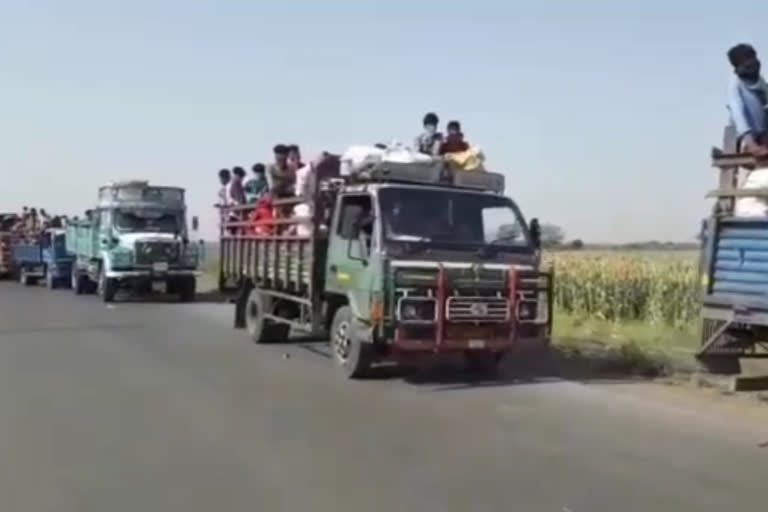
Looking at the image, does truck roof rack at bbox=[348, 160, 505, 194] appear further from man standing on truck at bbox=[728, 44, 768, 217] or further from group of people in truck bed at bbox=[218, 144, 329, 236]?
man standing on truck at bbox=[728, 44, 768, 217]

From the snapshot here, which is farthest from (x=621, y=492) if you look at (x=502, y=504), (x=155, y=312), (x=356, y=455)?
(x=155, y=312)

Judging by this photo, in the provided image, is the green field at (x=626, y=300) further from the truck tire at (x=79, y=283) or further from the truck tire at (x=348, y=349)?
the truck tire at (x=79, y=283)

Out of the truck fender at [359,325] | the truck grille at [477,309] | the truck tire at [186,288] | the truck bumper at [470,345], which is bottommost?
the truck tire at [186,288]

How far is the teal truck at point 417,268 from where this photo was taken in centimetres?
1158

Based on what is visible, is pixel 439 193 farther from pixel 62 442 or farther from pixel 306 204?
pixel 62 442

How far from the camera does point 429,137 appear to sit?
14.8 m

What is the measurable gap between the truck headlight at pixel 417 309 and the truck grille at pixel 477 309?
0.18m

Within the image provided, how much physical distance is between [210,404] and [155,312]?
543 inches

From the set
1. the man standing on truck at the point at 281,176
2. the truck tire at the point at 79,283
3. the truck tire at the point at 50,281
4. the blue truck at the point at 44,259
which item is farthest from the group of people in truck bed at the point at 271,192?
the truck tire at the point at 50,281

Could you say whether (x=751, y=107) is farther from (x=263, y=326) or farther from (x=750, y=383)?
(x=263, y=326)

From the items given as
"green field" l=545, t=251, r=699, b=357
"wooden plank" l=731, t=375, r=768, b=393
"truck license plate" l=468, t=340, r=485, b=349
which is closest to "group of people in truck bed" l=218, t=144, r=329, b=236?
"truck license plate" l=468, t=340, r=485, b=349

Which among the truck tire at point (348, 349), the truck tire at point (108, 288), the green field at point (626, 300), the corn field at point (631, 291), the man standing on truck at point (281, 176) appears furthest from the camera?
the truck tire at point (108, 288)

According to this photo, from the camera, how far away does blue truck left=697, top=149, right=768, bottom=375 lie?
8.95 metres

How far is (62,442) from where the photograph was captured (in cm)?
835
